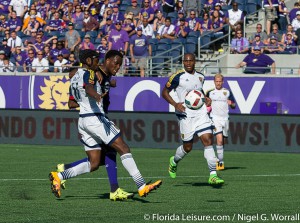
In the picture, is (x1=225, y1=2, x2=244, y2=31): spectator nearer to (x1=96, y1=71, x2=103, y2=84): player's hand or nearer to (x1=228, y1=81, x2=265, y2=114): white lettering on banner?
(x1=228, y1=81, x2=265, y2=114): white lettering on banner

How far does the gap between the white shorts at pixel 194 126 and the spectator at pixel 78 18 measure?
61.0 feet

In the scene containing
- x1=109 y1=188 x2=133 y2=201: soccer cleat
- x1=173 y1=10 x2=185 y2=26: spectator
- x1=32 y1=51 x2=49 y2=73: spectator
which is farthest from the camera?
x1=32 y1=51 x2=49 y2=73: spectator

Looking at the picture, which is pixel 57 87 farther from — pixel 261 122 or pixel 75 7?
pixel 261 122

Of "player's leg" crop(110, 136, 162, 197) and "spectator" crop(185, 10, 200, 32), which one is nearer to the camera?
"player's leg" crop(110, 136, 162, 197)

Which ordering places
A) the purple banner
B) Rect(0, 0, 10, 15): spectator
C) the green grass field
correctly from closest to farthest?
the green grass field
the purple banner
Rect(0, 0, 10, 15): spectator

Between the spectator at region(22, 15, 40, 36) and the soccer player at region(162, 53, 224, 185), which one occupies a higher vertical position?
the spectator at region(22, 15, 40, 36)

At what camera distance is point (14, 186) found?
16109mm

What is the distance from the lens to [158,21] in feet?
109

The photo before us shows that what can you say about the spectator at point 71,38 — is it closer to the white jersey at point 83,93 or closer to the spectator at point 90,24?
the spectator at point 90,24

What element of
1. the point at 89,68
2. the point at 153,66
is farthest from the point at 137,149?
the point at 89,68

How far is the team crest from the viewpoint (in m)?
32.0

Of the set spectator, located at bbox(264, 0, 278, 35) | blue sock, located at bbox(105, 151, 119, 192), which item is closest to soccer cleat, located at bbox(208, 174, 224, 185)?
blue sock, located at bbox(105, 151, 119, 192)

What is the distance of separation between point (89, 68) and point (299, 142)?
13816mm

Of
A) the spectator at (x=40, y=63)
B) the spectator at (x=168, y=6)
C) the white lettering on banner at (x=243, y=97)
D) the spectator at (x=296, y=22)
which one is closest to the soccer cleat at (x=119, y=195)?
the white lettering on banner at (x=243, y=97)
